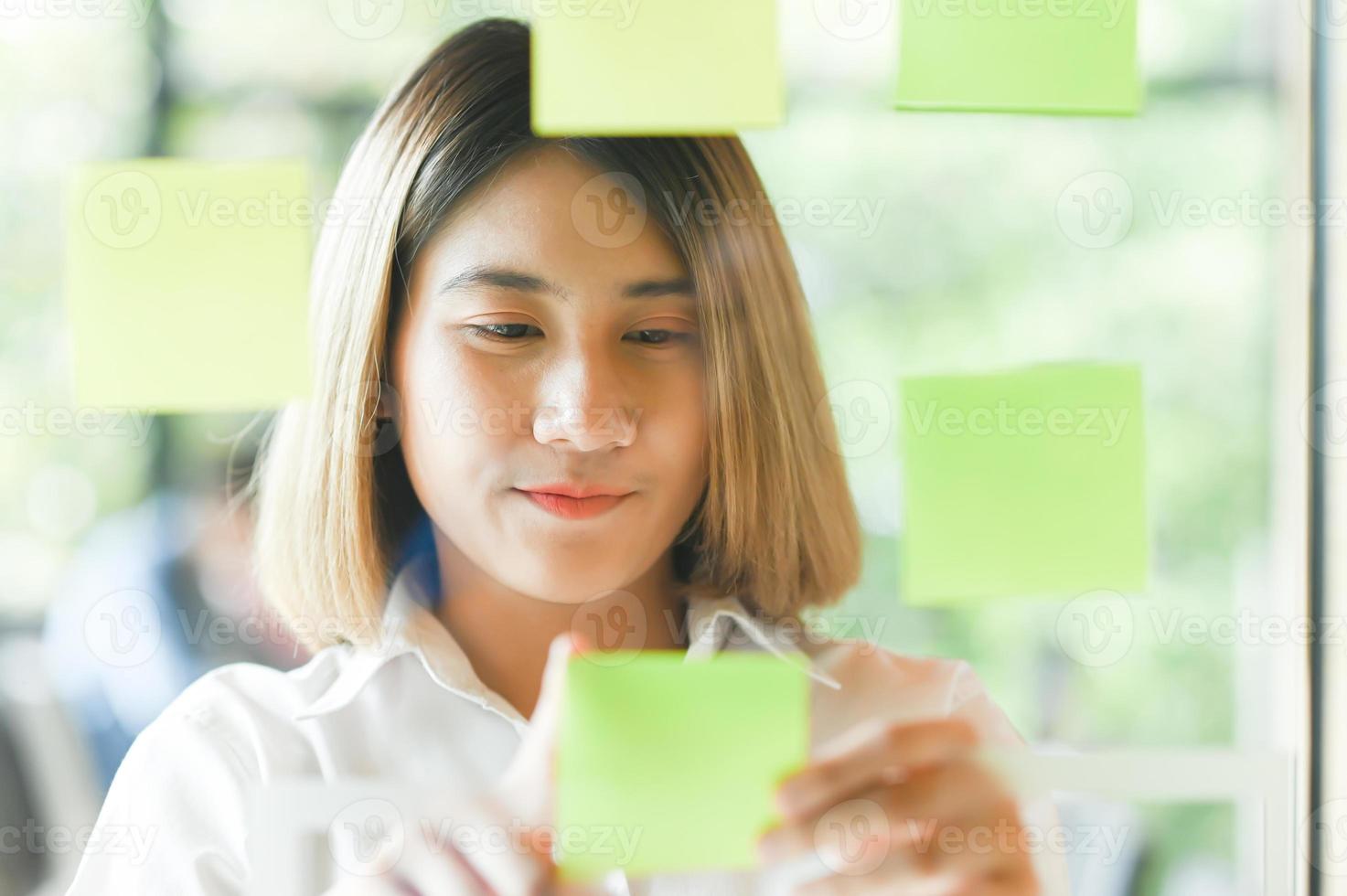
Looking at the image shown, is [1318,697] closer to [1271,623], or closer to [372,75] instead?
[1271,623]

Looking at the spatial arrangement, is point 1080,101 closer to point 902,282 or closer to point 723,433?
point 902,282

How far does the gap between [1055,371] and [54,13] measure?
51 cm

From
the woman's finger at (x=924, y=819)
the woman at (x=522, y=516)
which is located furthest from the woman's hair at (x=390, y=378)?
the woman's finger at (x=924, y=819)

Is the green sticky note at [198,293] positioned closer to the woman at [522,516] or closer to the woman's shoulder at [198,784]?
the woman at [522,516]

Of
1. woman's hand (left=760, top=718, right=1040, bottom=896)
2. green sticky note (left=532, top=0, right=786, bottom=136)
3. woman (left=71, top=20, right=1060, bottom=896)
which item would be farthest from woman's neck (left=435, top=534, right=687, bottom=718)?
green sticky note (left=532, top=0, right=786, bottom=136)

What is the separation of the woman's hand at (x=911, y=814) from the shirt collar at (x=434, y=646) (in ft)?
0.20

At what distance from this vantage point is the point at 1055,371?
487 mm

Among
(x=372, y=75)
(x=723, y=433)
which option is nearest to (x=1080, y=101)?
(x=723, y=433)

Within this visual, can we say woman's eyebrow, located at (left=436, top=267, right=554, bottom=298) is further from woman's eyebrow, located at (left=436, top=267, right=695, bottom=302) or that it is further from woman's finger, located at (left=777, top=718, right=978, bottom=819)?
woman's finger, located at (left=777, top=718, right=978, bottom=819)

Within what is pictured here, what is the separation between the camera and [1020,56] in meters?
0.47

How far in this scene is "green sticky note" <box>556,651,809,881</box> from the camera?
44 centimetres

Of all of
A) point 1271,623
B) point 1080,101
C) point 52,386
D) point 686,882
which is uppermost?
point 1080,101

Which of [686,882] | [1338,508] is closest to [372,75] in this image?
[686,882]

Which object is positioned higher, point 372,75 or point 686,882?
point 372,75
